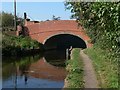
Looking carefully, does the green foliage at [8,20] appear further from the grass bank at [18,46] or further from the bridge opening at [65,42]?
the grass bank at [18,46]

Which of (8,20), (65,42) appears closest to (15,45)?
(8,20)

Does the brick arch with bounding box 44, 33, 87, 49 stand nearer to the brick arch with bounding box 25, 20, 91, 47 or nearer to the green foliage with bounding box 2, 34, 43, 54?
the brick arch with bounding box 25, 20, 91, 47

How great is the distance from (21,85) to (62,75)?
4960 mm

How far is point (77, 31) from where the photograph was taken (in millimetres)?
52219

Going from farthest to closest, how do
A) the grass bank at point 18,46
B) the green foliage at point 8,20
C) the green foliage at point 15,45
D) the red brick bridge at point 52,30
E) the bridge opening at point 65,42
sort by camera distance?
the green foliage at point 8,20, the bridge opening at point 65,42, the red brick bridge at point 52,30, the green foliage at point 15,45, the grass bank at point 18,46

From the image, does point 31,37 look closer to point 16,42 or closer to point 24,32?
point 24,32

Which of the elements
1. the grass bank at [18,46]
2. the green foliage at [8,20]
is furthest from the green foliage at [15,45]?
the green foliage at [8,20]

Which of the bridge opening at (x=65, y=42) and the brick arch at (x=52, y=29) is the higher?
the brick arch at (x=52, y=29)

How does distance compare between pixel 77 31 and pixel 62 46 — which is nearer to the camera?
pixel 77 31

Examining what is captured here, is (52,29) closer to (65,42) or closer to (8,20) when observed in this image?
(65,42)

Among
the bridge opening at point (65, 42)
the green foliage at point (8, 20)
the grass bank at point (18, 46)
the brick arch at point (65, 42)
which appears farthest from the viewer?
the green foliage at point (8, 20)

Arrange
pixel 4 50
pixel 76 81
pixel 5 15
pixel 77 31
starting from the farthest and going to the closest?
pixel 5 15, pixel 77 31, pixel 4 50, pixel 76 81

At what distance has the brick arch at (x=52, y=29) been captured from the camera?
2053 inches

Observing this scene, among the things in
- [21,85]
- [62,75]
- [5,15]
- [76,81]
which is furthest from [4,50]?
[5,15]
